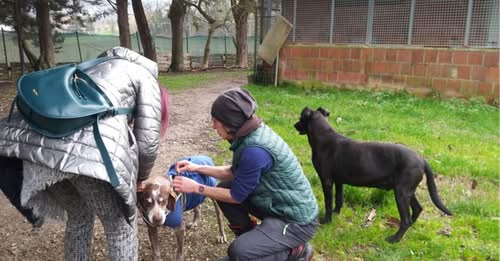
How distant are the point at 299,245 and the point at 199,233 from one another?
124cm

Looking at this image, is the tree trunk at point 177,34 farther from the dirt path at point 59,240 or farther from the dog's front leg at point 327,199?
the dog's front leg at point 327,199

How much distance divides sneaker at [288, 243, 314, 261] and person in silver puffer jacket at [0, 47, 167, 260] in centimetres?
100

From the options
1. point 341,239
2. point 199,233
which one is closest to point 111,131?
point 199,233

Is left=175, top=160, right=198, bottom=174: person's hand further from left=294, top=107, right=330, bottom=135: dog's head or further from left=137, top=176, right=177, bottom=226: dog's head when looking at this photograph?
left=294, top=107, right=330, bottom=135: dog's head

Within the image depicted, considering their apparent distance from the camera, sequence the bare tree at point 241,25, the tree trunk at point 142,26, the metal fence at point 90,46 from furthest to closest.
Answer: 1. the bare tree at point 241,25
2. the metal fence at point 90,46
3. the tree trunk at point 142,26

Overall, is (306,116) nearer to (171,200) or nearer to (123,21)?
(171,200)

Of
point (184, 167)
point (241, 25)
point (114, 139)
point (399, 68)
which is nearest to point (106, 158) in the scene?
point (114, 139)

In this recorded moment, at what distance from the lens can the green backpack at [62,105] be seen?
194 cm

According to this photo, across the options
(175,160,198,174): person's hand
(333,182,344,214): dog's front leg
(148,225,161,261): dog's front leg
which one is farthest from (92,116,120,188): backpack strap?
(333,182,344,214): dog's front leg

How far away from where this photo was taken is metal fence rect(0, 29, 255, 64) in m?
18.2

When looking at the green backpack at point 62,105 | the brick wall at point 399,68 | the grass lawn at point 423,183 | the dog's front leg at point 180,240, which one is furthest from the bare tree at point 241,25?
the green backpack at point 62,105

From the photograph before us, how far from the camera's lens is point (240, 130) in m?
2.52

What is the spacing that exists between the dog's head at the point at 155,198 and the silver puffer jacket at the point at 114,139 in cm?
22

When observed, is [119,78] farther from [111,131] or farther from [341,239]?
[341,239]
